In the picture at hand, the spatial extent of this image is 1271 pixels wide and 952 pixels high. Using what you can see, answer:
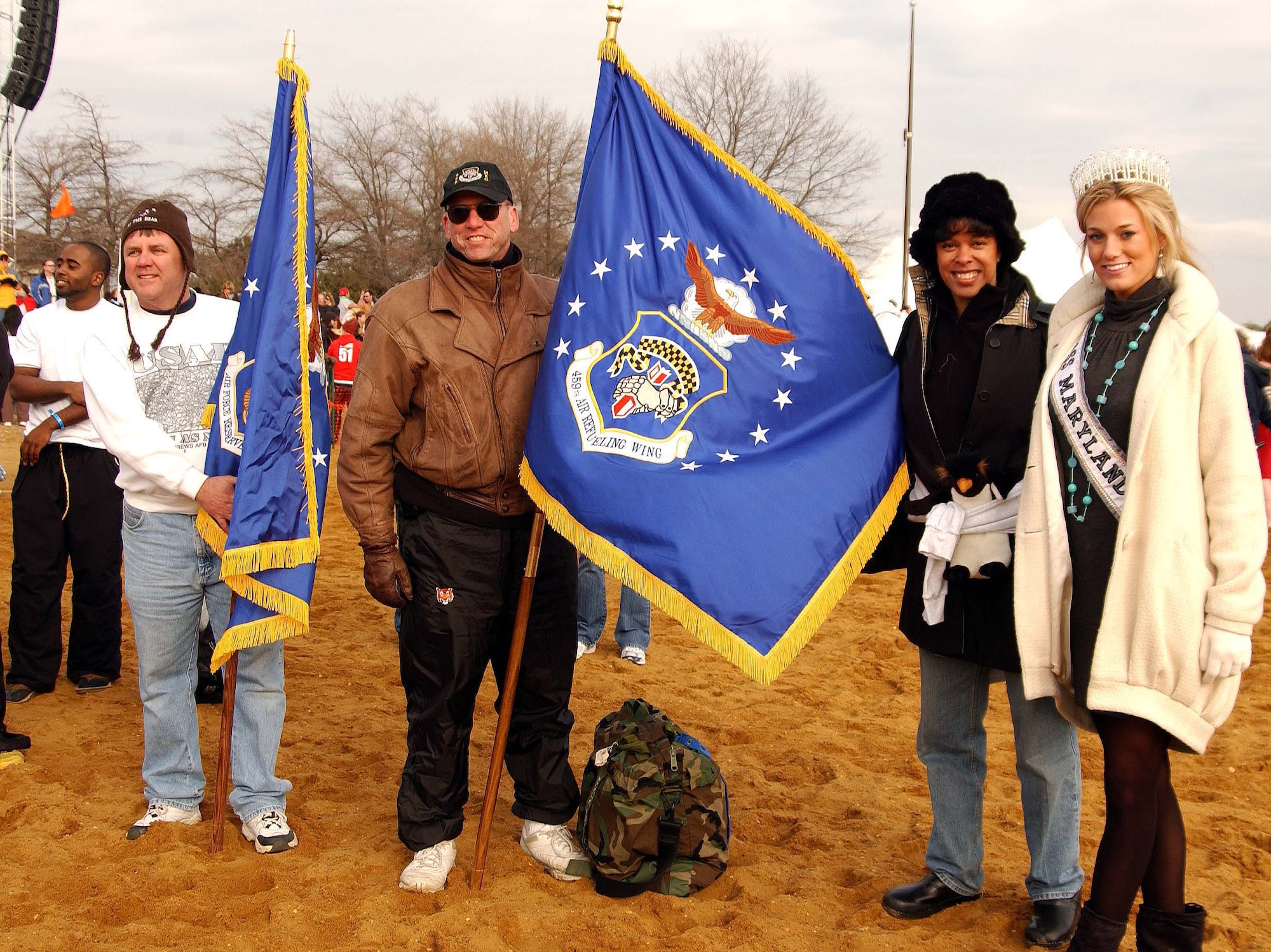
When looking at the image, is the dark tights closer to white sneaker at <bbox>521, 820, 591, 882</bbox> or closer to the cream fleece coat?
the cream fleece coat

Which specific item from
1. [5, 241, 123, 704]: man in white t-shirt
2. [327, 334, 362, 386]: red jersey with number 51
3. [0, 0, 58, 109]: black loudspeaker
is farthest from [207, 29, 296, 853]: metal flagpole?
[0, 0, 58, 109]: black loudspeaker

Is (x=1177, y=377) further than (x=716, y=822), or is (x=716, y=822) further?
(x=716, y=822)

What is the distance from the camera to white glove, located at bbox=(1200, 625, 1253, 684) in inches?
103

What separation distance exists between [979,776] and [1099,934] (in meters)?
0.70

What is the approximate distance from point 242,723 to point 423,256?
1315 inches

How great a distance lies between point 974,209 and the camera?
9.95 feet

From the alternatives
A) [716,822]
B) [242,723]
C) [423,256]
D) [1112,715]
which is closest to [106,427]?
[242,723]

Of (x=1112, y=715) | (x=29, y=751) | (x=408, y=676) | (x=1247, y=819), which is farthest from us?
(x=29, y=751)

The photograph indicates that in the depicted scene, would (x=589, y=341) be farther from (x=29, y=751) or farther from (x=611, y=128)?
(x=29, y=751)

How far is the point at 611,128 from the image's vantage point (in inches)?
142

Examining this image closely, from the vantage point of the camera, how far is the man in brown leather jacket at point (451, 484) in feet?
11.5

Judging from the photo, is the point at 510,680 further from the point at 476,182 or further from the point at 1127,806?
the point at 1127,806

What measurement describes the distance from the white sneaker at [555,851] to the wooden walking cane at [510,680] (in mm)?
243

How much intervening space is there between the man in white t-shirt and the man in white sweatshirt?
5.78 ft
